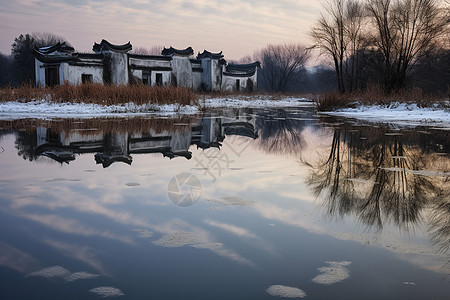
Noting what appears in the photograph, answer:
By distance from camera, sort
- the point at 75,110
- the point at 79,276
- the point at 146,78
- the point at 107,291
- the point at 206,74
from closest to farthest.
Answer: the point at 107,291
the point at 79,276
the point at 75,110
the point at 146,78
the point at 206,74

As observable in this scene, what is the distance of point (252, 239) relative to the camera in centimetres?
323

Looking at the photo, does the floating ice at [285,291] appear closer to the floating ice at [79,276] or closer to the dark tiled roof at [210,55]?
the floating ice at [79,276]

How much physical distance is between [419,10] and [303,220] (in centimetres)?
2428

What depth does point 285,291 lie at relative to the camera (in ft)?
7.76

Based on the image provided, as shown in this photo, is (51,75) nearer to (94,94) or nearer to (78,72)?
(78,72)

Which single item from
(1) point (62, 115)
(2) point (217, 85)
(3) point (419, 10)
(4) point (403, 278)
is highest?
(3) point (419, 10)

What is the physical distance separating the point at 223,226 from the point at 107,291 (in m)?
1.41

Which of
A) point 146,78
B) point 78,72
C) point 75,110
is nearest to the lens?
point 75,110

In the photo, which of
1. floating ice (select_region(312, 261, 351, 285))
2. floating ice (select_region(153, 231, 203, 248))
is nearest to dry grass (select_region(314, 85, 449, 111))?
floating ice (select_region(312, 261, 351, 285))

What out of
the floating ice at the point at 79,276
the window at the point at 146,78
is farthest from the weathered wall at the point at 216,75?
the floating ice at the point at 79,276

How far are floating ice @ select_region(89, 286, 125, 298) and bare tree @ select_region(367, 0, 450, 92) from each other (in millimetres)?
24568

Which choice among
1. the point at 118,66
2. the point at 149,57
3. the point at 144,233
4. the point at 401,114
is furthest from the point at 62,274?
the point at 149,57

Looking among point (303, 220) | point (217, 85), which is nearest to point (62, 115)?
point (303, 220)

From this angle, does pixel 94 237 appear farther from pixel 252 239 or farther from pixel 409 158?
pixel 409 158
